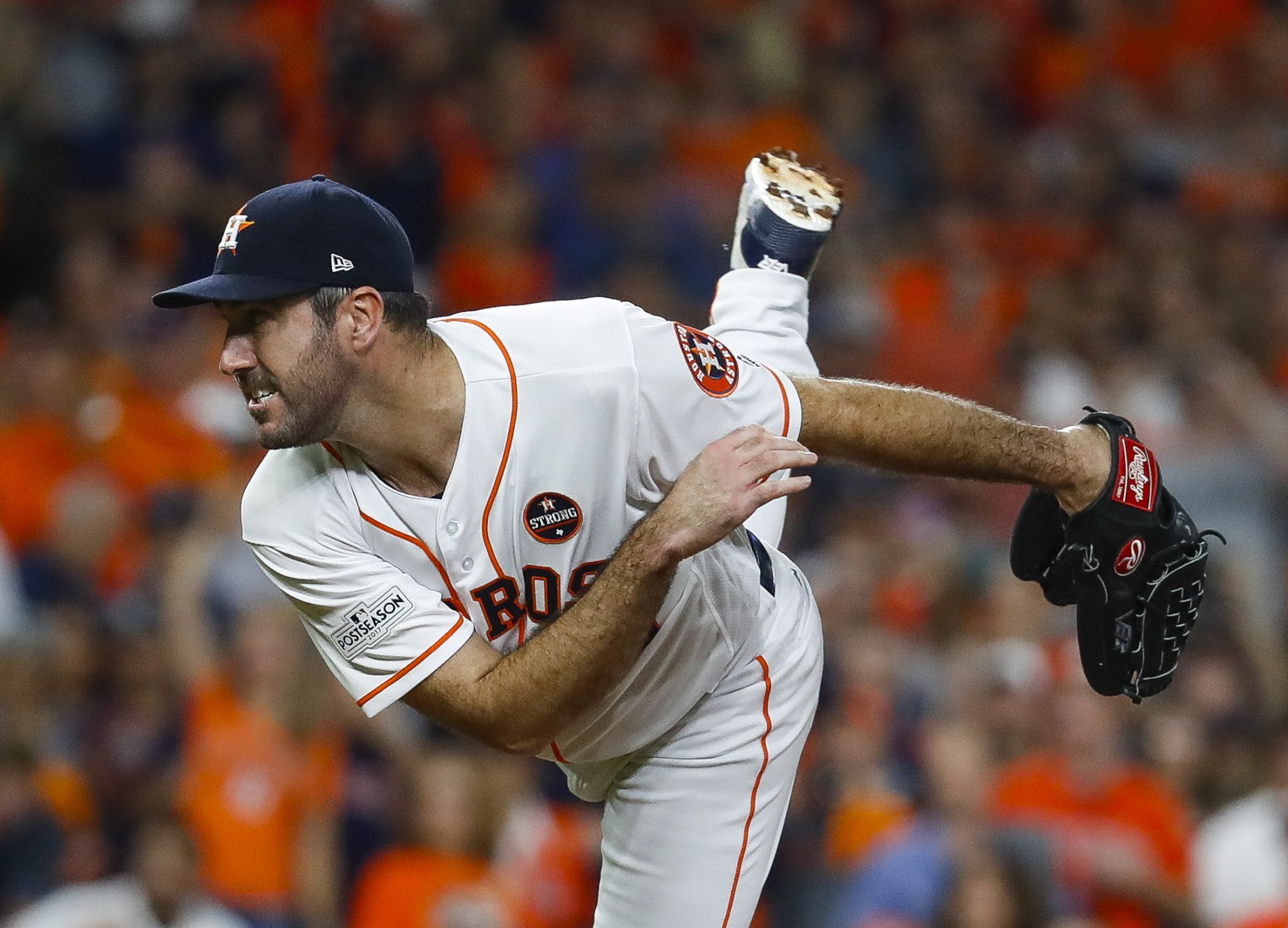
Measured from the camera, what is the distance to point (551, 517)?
299 centimetres

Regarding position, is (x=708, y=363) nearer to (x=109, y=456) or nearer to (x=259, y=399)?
(x=259, y=399)

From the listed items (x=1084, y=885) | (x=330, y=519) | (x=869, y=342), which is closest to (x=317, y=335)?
Result: (x=330, y=519)

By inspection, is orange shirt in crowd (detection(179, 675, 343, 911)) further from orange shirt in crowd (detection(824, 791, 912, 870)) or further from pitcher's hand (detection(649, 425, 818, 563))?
pitcher's hand (detection(649, 425, 818, 563))

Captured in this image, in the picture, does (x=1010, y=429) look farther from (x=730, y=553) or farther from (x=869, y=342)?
(x=869, y=342)

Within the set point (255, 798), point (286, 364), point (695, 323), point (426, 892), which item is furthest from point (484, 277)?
point (286, 364)

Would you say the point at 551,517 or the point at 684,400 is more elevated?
the point at 684,400

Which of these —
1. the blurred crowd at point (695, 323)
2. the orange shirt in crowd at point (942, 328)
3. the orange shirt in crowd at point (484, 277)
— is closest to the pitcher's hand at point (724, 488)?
the blurred crowd at point (695, 323)

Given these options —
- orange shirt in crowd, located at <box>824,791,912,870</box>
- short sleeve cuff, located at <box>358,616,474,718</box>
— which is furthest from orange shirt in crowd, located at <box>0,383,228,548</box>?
short sleeve cuff, located at <box>358,616,474,718</box>

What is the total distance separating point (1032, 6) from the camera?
31.6 ft

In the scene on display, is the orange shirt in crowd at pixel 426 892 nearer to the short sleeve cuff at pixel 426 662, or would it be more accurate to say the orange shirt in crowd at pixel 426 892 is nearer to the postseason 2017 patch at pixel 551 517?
the short sleeve cuff at pixel 426 662

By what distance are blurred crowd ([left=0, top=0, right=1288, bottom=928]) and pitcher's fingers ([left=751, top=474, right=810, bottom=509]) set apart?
263cm

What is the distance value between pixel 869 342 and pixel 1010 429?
14.5 ft

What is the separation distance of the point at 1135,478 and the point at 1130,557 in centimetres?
15

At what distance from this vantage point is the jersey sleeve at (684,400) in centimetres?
300
